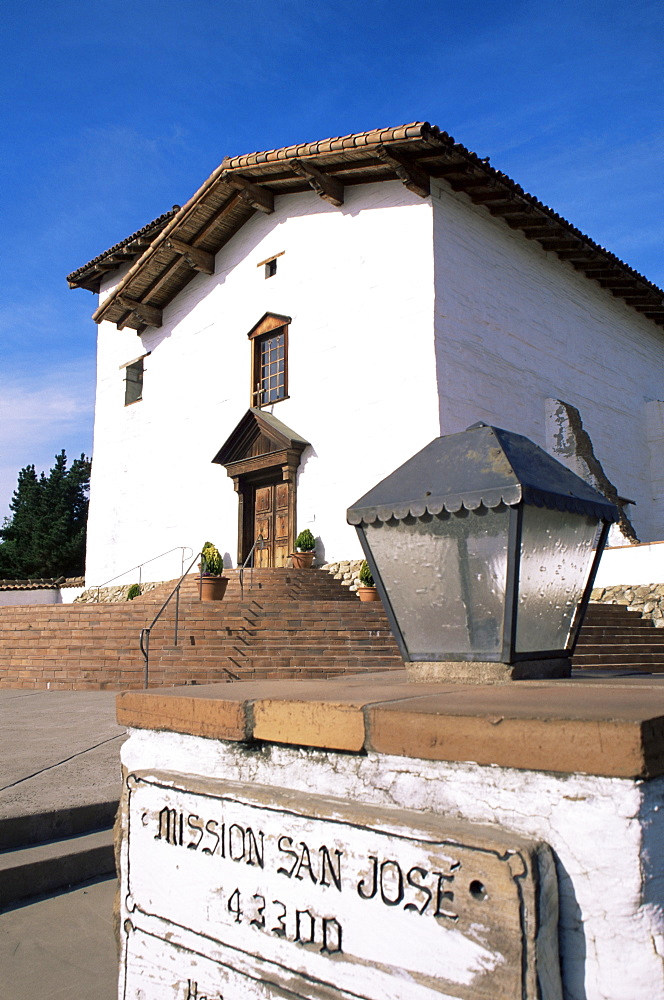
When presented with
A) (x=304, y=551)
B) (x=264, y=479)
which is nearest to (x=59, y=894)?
(x=304, y=551)

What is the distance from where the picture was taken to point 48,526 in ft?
119

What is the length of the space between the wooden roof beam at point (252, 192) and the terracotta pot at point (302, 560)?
8.09m

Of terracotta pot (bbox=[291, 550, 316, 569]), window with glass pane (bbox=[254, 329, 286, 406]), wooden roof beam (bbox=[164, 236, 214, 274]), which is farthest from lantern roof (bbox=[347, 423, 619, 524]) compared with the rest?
wooden roof beam (bbox=[164, 236, 214, 274])

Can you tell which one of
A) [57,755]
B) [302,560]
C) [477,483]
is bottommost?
[57,755]

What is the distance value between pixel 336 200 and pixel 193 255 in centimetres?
453

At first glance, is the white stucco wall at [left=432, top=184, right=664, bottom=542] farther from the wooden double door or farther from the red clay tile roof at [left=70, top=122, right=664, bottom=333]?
the wooden double door

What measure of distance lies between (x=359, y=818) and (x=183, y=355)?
62.1 ft

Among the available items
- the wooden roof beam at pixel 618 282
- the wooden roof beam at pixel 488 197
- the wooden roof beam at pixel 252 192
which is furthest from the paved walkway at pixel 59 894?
the wooden roof beam at pixel 618 282

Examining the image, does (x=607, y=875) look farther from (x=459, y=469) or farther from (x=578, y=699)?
(x=459, y=469)

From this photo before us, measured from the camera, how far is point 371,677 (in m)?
2.94

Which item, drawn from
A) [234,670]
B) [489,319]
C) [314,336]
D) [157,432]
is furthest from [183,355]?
[234,670]

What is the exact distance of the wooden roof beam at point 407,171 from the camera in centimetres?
1372

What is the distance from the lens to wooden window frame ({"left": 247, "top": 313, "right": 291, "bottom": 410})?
17000 millimetres

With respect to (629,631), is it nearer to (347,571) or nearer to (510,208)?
(347,571)
